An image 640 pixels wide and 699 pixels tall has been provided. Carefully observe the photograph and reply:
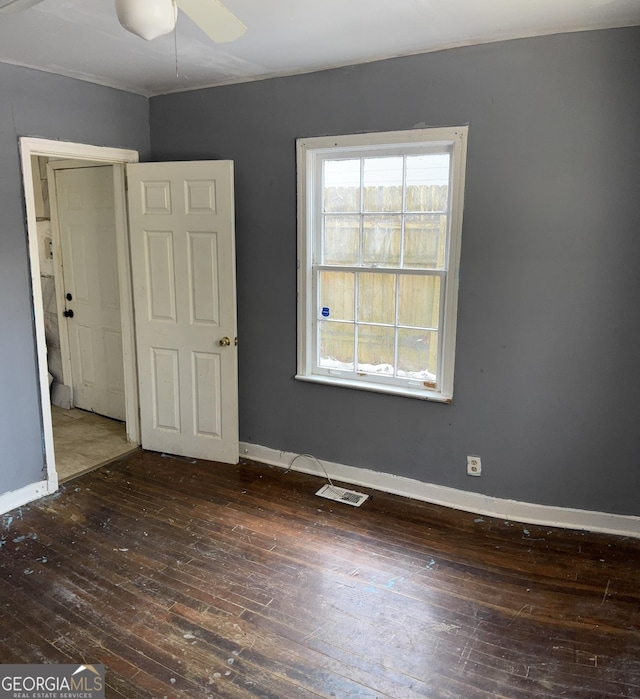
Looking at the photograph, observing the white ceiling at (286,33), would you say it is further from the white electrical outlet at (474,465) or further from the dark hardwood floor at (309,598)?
the dark hardwood floor at (309,598)

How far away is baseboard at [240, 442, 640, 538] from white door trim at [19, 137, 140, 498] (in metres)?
1.10

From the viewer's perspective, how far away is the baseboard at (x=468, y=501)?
118 inches

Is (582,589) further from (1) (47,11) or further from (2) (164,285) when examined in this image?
(1) (47,11)

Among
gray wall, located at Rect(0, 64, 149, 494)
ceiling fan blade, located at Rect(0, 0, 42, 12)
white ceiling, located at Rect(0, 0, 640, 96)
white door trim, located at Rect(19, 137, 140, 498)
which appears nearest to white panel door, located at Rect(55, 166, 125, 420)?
white door trim, located at Rect(19, 137, 140, 498)

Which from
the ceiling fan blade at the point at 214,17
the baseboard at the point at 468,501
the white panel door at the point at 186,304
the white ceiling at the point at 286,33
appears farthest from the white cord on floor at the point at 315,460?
the ceiling fan blade at the point at 214,17

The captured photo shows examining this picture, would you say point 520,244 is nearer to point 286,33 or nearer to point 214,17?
point 286,33

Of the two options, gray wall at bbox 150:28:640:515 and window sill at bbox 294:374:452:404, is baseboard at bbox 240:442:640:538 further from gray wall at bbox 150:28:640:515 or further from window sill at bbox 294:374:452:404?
window sill at bbox 294:374:452:404

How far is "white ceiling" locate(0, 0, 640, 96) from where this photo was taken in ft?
7.67

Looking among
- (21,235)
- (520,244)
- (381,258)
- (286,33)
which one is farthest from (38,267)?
(520,244)

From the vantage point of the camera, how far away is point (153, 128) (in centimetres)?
391

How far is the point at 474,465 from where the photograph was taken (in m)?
3.22

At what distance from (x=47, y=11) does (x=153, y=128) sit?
155cm

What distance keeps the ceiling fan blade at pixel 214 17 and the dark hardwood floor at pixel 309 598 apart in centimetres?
229

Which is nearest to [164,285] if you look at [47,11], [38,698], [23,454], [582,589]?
[23,454]
